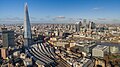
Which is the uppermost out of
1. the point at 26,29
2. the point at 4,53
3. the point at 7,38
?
the point at 26,29

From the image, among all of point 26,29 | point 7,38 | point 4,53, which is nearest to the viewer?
Answer: point 4,53

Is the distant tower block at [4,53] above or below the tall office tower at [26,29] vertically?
below

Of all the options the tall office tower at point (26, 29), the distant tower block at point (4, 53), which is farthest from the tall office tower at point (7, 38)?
the distant tower block at point (4, 53)

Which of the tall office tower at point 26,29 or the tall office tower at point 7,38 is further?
the tall office tower at point 26,29

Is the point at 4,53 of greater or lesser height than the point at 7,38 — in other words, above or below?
below

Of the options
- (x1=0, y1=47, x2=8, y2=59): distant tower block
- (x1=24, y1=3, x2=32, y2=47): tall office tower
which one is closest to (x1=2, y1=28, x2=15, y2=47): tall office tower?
(x1=24, y1=3, x2=32, y2=47): tall office tower

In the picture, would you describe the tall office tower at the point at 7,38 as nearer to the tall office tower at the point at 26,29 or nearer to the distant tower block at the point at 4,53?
the tall office tower at the point at 26,29

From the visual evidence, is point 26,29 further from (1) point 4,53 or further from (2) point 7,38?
(1) point 4,53

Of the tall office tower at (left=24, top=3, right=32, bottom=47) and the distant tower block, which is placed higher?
the tall office tower at (left=24, top=3, right=32, bottom=47)

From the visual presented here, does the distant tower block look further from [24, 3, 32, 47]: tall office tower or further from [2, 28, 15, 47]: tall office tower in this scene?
[24, 3, 32, 47]: tall office tower

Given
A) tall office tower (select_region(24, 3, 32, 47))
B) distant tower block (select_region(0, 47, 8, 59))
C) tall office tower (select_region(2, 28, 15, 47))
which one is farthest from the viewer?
tall office tower (select_region(24, 3, 32, 47))

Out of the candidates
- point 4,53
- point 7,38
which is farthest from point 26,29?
point 4,53

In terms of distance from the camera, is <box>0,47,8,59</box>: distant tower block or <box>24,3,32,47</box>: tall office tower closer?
<box>0,47,8,59</box>: distant tower block

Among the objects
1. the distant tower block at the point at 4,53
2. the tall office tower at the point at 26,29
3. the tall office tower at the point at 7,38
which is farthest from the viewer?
the tall office tower at the point at 26,29
